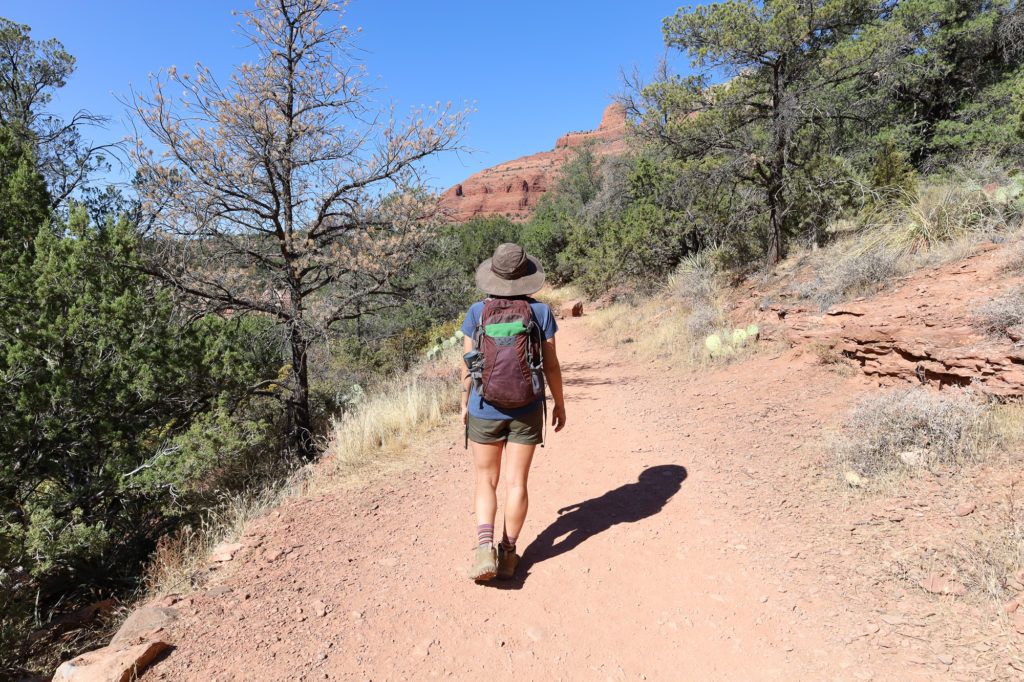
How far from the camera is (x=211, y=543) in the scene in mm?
4266

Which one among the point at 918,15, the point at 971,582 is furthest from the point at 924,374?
the point at 918,15

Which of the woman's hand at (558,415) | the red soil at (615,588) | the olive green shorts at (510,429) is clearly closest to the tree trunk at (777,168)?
the red soil at (615,588)

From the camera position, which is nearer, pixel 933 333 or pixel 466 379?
pixel 466 379

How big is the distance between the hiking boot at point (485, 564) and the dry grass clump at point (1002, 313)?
452 cm

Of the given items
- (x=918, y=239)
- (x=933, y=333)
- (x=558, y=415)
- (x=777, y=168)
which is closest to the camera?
(x=558, y=415)

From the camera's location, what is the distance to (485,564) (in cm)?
300

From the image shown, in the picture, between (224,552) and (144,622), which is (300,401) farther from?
(144,622)

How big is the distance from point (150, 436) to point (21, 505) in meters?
1.26

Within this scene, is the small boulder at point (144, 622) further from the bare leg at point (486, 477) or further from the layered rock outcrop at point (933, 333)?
the layered rock outcrop at point (933, 333)

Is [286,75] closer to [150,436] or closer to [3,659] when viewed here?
[150,436]

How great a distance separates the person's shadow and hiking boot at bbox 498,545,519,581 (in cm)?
4

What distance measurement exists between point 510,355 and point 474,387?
12.7 inches

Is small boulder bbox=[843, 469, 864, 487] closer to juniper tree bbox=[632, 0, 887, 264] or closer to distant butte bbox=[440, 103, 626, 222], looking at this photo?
juniper tree bbox=[632, 0, 887, 264]

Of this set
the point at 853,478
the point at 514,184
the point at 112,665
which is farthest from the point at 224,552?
the point at 514,184
